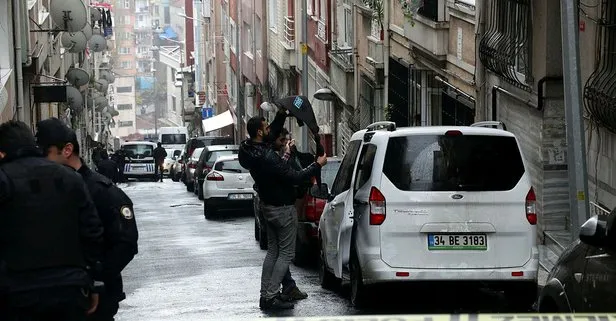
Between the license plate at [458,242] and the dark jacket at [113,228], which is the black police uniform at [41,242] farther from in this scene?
the license plate at [458,242]

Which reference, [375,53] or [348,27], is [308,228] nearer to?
[375,53]

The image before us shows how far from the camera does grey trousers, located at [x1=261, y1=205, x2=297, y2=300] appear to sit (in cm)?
1312

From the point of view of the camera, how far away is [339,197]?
45.7 ft

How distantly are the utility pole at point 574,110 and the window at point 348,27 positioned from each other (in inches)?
824

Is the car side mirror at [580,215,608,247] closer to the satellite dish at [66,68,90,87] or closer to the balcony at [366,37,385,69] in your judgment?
the balcony at [366,37,385,69]

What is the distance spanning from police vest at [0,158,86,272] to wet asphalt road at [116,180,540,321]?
213 inches

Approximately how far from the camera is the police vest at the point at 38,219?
748 cm

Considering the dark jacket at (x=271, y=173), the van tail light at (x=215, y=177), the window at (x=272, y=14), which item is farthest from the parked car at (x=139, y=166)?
the dark jacket at (x=271, y=173)

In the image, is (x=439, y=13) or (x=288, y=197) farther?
(x=439, y=13)

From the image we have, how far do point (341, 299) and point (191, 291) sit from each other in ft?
6.08

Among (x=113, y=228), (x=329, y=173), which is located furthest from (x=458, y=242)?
(x=329, y=173)

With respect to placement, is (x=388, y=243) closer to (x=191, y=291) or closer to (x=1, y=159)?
(x=191, y=291)

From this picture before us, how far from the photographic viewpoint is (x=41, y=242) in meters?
7.50

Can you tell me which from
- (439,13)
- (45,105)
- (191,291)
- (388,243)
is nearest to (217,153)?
(45,105)
